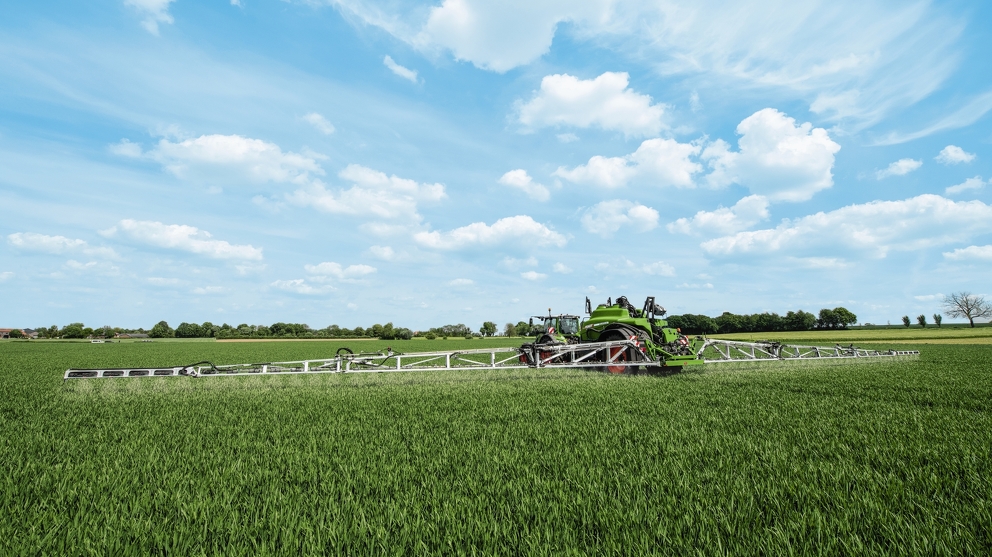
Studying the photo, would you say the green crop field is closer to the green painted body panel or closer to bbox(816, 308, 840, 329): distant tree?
the green painted body panel

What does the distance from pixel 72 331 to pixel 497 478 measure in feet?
457

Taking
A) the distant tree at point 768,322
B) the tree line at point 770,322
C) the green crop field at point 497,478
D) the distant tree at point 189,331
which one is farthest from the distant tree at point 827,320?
the distant tree at point 189,331

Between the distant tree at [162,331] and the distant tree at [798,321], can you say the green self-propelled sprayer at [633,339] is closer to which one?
the distant tree at [798,321]

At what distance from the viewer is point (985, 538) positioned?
9.32 feet

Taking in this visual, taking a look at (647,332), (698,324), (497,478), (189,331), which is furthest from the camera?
(189,331)

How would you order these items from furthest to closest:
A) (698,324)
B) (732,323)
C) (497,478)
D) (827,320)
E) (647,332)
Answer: (827,320), (732,323), (698,324), (647,332), (497,478)

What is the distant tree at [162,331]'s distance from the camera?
10200cm

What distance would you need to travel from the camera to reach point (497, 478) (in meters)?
3.85

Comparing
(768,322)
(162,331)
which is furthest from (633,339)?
(162,331)

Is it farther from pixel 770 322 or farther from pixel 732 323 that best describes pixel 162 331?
pixel 770 322

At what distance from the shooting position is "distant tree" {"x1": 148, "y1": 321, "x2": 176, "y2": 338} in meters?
102

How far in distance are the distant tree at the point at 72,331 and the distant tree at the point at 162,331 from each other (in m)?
15.9

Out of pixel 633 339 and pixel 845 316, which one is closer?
pixel 633 339

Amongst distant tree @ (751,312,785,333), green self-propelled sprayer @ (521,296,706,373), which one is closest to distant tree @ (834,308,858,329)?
distant tree @ (751,312,785,333)
